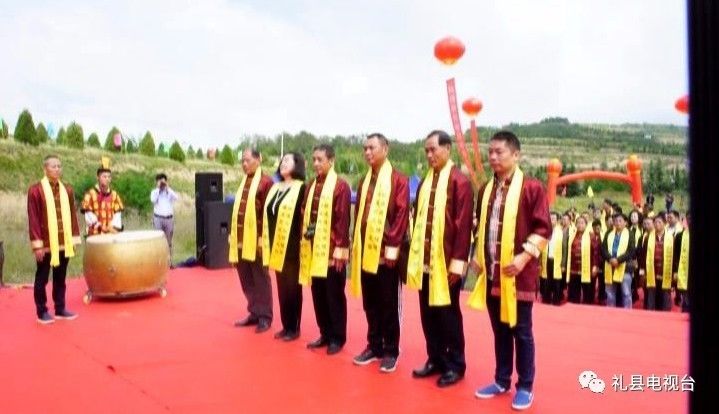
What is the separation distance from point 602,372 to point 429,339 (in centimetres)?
107

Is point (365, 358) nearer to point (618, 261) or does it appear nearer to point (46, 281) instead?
point (46, 281)

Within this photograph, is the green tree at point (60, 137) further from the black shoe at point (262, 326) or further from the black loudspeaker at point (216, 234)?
the black shoe at point (262, 326)

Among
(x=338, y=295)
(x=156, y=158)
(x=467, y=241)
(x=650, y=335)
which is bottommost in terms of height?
(x=650, y=335)

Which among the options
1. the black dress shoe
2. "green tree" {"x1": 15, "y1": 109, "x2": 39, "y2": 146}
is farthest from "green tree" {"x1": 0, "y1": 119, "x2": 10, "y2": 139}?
the black dress shoe

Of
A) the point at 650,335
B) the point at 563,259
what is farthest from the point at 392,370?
the point at 563,259

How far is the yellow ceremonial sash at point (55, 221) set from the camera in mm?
5195

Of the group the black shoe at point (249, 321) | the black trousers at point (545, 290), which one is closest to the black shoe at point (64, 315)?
the black shoe at point (249, 321)

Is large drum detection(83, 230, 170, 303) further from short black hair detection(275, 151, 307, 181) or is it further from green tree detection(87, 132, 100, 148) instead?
green tree detection(87, 132, 100, 148)

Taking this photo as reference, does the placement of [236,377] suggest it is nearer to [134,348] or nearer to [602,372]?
[134,348]

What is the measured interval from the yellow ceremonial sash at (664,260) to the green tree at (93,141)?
67.8 feet

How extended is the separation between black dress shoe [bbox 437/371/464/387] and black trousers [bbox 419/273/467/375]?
0.03 m

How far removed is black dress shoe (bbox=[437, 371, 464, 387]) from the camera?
12.0 feet

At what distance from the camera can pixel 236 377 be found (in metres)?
3.90

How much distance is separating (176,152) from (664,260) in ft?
65.8
